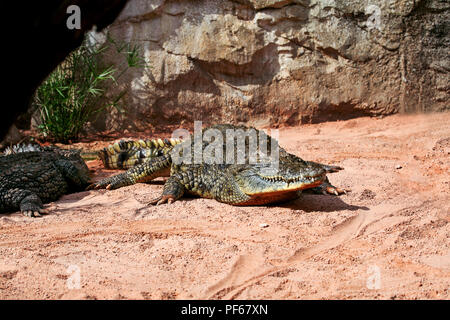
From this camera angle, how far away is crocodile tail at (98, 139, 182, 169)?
276 inches

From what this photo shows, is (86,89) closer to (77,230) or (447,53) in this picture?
(77,230)

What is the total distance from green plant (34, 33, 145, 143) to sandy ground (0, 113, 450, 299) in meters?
3.41

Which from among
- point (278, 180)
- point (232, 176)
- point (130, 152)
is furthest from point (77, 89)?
point (278, 180)

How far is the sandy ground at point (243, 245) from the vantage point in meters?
3.47

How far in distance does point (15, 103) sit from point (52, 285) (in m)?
1.66

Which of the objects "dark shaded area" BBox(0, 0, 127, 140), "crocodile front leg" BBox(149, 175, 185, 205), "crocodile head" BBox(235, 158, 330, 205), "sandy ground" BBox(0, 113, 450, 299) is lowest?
"sandy ground" BBox(0, 113, 450, 299)

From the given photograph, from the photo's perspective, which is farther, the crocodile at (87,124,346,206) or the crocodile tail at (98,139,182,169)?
the crocodile tail at (98,139,182,169)

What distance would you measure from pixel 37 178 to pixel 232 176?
2187 millimetres

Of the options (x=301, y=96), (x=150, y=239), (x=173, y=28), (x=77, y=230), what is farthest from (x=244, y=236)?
(x=173, y=28)

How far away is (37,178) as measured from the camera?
5.79m

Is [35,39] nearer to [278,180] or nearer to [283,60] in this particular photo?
[278,180]

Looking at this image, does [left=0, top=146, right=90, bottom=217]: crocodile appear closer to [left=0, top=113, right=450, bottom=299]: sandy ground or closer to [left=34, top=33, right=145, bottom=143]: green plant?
[left=0, top=113, right=450, bottom=299]: sandy ground

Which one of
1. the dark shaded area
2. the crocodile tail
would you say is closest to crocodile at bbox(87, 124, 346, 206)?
the crocodile tail

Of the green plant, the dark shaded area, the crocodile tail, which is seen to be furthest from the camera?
the green plant
